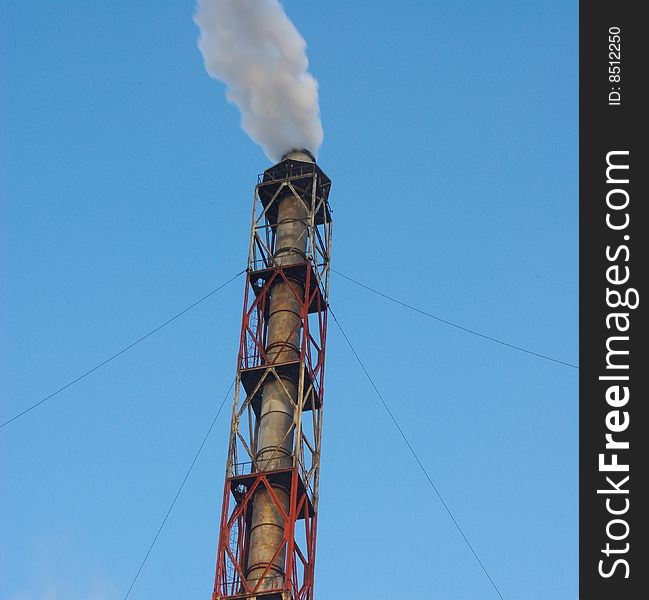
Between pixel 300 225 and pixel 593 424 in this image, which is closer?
pixel 593 424

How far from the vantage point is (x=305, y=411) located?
4775cm

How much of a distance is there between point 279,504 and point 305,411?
5.15m

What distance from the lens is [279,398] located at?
152 ft

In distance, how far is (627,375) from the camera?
32.8 metres

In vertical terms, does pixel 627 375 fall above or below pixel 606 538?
above

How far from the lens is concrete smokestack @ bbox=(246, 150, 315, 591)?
43.0m

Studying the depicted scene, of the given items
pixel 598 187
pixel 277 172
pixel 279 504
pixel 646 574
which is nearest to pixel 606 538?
pixel 646 574

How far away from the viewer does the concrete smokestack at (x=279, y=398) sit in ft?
141

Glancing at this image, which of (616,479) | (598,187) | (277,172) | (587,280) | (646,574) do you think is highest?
A: (277,172)

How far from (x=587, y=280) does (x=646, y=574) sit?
8.58 m

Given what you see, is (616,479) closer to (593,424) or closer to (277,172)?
(593,424)

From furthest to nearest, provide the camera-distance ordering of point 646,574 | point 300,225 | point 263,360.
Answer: point 300,225 → point 263,360 → point 646,574

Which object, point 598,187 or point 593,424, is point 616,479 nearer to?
point 593,424

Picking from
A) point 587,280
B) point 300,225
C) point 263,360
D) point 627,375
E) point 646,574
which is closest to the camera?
point 646,574
